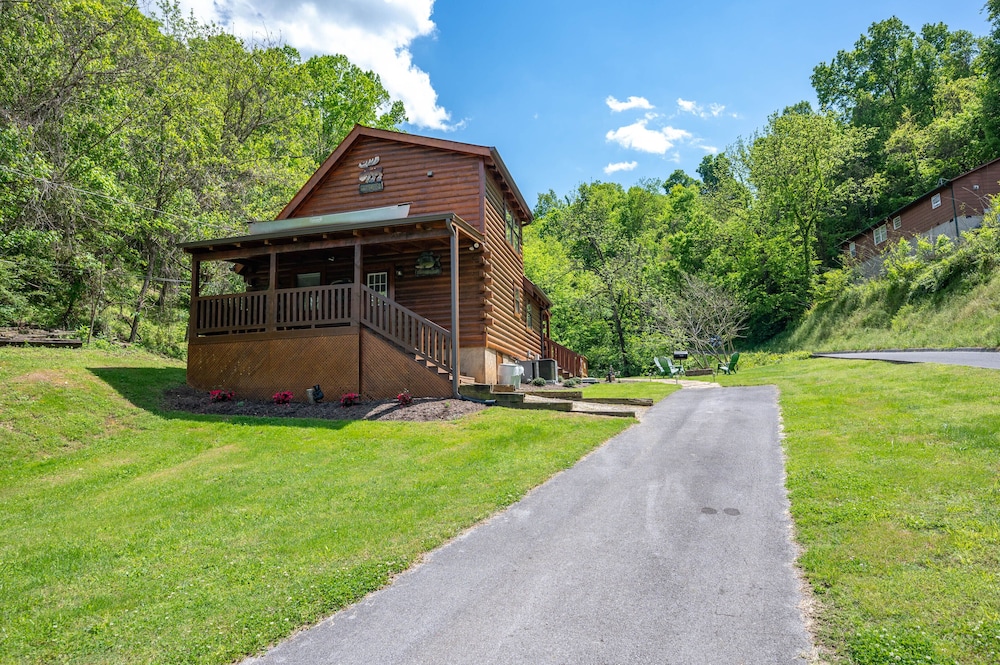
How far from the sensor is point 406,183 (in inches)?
672

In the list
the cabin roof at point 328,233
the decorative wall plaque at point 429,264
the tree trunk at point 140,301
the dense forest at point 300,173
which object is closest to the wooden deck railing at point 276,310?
the cabin roof at point 328,233

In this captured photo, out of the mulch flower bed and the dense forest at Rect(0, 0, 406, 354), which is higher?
the dense forest at Rect(0, 0, 406, 354)

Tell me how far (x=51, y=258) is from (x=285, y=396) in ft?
38.3

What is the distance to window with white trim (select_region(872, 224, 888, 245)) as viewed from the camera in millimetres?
38391

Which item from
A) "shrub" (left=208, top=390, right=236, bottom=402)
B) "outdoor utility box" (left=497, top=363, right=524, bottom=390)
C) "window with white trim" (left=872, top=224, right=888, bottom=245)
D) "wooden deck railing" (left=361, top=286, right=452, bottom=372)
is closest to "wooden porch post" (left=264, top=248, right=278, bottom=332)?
"shrub" (left=208, top=390, right=236, bottom=402)

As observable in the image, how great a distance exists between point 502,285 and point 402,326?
15.4ft

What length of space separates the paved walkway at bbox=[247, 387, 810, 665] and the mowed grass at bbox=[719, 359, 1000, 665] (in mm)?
322

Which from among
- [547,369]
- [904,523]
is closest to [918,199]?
[547,369]

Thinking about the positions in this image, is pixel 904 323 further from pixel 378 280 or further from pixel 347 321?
pixel 347 321

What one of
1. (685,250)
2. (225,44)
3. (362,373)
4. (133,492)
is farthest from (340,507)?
(685,250)

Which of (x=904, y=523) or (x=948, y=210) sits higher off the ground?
(x=948, y=210)

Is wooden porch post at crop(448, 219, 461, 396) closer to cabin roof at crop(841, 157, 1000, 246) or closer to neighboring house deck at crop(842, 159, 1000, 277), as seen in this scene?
neighboring house deck at crop(842, 159, 1000, 277)

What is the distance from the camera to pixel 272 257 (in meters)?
14.3

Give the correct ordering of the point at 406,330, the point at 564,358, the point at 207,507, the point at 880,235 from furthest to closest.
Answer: the point at 880,235, the point at 564,358, the point at 406,330, the point at 207,507
